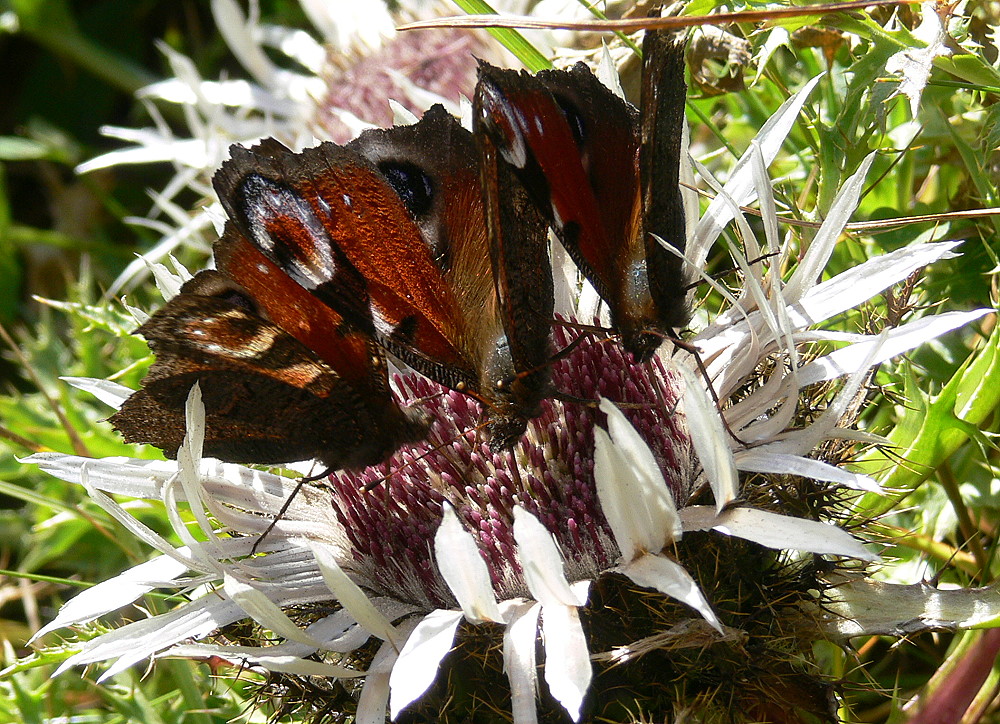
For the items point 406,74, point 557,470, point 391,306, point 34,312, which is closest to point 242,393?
point 391,306

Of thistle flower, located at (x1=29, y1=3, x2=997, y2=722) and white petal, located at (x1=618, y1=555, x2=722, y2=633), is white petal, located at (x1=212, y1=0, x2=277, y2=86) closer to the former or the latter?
thistle flower, located at (x1=29, y1=3, x2=997, y2=722)

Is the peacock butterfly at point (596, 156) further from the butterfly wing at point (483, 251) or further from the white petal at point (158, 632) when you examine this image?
the white petal at point (158, 632)

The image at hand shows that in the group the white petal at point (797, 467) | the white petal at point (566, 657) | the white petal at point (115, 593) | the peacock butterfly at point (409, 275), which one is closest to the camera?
the white petal at point (566, 657)

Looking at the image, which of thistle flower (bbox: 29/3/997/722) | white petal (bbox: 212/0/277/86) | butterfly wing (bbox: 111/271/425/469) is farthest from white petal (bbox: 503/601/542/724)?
white petal (bbox: 212/0/277/86)

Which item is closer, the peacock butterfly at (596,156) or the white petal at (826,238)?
the peacock butterfly at (596,156)

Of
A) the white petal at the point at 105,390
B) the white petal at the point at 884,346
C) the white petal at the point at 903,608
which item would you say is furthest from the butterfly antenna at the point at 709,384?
the white petal at the point at 105,390

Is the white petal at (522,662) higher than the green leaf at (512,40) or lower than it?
lower

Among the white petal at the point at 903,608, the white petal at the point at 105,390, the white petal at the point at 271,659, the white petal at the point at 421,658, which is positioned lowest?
the white petal at the point at 903,608
